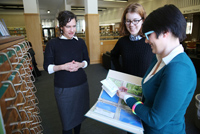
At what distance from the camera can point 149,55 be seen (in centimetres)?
132

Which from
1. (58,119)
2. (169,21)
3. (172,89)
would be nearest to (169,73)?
(172,89)

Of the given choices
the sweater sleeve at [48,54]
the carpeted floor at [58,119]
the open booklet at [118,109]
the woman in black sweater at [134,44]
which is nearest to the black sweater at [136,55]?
the woman in black sweater at [134,44]

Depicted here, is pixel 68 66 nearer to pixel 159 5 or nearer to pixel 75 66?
A: pixel 75 66

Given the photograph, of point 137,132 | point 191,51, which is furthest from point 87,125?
point 191,51

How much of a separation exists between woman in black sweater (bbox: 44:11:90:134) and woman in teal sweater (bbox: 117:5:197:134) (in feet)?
2.82

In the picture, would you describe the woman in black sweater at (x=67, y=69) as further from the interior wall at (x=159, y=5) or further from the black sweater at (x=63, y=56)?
the interior wall at (x=159, y=5)

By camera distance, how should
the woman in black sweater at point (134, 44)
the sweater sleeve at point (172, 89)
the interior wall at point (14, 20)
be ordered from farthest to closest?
the interior wall at point (14, 20) < the woman in black sweater at point (134, 44) < the sweater sleeve at point (172, 89)

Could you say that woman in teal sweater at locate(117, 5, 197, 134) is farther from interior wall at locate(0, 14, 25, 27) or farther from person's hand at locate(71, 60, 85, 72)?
interior wall at locate(0, 14, 25, 27)

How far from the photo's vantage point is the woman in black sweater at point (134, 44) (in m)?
1.24

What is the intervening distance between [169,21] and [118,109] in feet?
2.03

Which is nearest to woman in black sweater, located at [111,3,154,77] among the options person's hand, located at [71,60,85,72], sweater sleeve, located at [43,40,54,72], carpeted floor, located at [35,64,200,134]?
person's hand, located at [71,60,85,72]

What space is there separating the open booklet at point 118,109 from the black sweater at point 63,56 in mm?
486

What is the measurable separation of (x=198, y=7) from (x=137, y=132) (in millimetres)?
8877

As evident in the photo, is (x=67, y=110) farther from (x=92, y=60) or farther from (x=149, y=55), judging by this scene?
(x=92, y=60)
